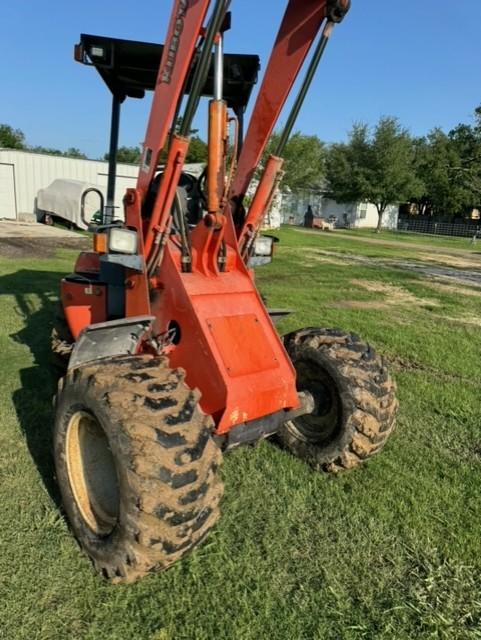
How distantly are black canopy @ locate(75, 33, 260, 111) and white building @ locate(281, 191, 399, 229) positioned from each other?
44.4 m

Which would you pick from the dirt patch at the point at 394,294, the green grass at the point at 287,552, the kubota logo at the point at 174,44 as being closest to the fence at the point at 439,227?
the dirt patch at the point at 394,294

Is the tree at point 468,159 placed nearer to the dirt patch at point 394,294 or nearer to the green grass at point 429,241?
the green grass at point 429,241

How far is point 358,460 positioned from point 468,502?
2.52ft

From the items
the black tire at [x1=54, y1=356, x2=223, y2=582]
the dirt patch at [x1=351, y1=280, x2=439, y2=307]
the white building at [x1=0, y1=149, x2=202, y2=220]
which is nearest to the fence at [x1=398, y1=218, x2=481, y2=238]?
the white building at [x1=0, y1=149, x2=202, y2=220]

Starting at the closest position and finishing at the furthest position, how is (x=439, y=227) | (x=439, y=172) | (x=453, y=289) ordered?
1. (x=453, y=289)
2. (x=439, y=172)
3. (x=439, y=227)

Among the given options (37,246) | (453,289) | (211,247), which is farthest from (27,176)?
(211,247)

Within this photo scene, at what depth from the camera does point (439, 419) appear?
4852 mm

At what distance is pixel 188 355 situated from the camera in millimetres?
2984

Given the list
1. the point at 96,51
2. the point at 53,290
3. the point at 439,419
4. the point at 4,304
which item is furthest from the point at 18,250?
the point at 439,419

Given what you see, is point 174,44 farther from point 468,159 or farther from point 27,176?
point 468,159

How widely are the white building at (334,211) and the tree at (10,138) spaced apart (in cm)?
4234

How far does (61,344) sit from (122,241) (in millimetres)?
1958

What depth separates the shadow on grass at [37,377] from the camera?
12.4 ft

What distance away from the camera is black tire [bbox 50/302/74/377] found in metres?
4.71
